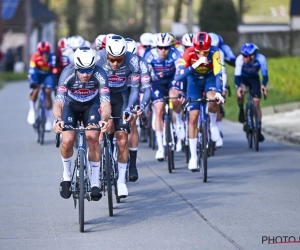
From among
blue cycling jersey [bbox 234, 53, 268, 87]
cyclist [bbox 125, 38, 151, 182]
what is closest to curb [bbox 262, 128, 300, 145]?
blue cycling jersey [bbox 234, 53, 268, 87]

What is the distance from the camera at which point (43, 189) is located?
504 inches

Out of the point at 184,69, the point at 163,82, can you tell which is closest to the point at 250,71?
the point at 163,82

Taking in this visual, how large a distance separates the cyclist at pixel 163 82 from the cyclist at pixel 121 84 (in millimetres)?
3734

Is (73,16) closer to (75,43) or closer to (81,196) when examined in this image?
(75,43)

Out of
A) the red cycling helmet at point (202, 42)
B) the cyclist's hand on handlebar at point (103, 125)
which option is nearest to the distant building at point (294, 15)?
the red cycling helmet at point (202, 42)

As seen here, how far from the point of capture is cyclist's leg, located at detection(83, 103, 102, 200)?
9.91 metres

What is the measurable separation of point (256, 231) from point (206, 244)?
0.76 metres

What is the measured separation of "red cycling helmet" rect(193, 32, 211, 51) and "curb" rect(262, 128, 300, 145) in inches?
219

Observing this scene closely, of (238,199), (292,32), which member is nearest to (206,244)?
(238,199)

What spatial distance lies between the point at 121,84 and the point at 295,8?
6411 cm

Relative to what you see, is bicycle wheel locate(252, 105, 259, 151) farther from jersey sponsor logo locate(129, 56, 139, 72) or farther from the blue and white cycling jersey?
jersey sponsor logo locate(129, 56, 139, 72)

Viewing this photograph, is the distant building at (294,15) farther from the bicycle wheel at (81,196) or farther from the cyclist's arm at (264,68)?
the bicycle wheel at (81,196)

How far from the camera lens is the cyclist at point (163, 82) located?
15.5 meters

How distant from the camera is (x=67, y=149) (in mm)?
10117
